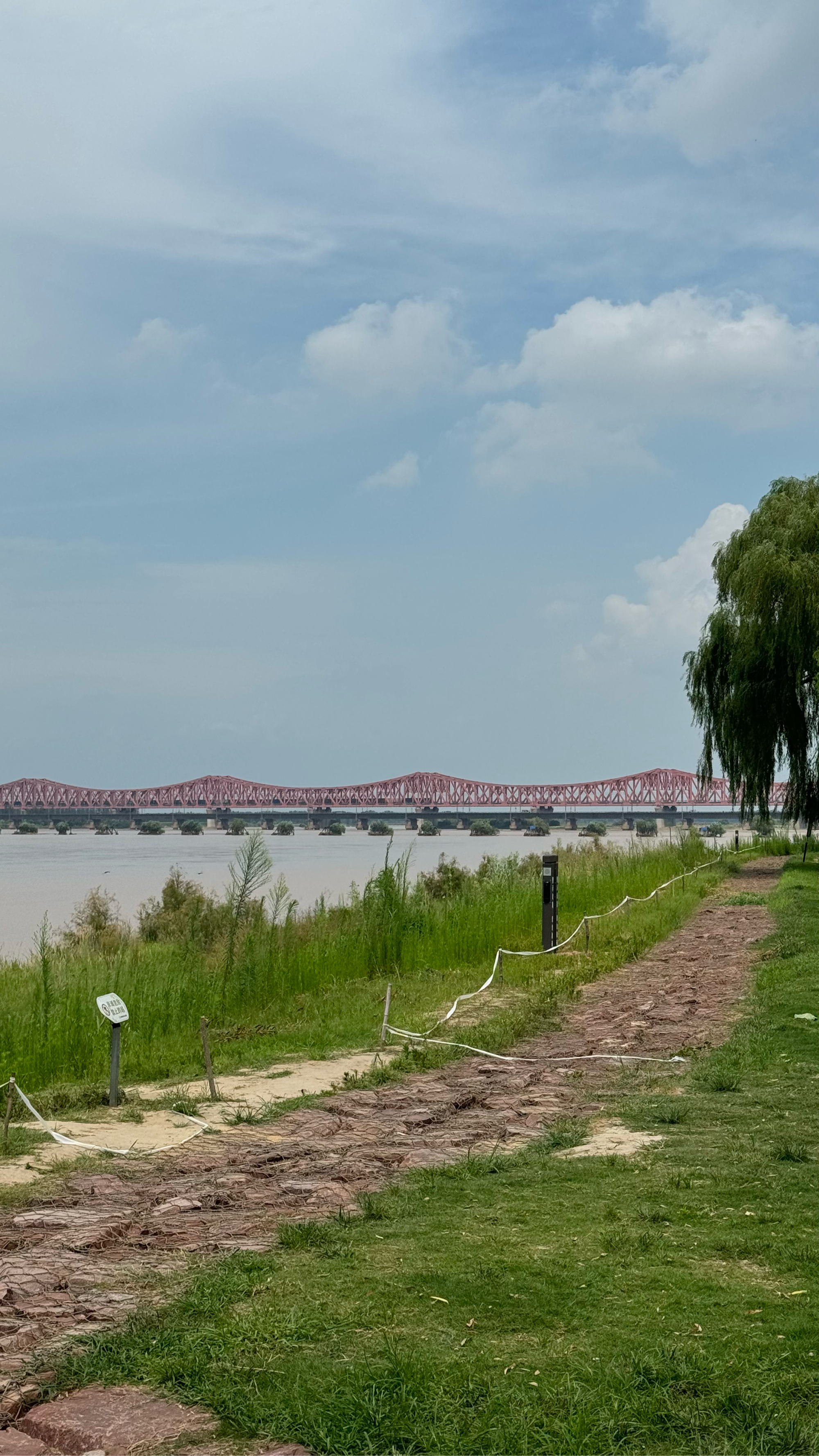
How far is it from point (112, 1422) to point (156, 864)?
1883 inches

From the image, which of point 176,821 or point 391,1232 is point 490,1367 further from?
point 176,821

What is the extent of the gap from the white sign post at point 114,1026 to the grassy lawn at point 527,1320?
2657mm

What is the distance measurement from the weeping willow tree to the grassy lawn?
763 inches

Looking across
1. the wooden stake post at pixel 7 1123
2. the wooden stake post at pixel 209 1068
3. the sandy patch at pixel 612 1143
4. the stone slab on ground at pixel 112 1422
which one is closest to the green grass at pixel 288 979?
the wooden stake post at pixel 209 1068


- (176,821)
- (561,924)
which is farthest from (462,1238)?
(176,821)

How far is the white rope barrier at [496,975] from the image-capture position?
9.39 meters

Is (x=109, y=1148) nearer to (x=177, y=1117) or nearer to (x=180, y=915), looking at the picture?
(x=177, y=1117)

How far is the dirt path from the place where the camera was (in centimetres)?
446

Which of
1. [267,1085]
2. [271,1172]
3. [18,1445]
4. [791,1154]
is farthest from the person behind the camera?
[267,1085]

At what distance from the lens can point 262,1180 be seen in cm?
601

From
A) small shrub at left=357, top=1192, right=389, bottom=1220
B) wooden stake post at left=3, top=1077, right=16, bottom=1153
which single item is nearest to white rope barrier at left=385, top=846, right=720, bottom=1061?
wooden stake post at left=3, top=1077, right=16, bottom=1153

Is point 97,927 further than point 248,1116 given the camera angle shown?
Yes

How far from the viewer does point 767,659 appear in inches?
1048

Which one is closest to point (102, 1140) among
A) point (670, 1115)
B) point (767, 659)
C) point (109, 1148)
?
point (109, 1148)
